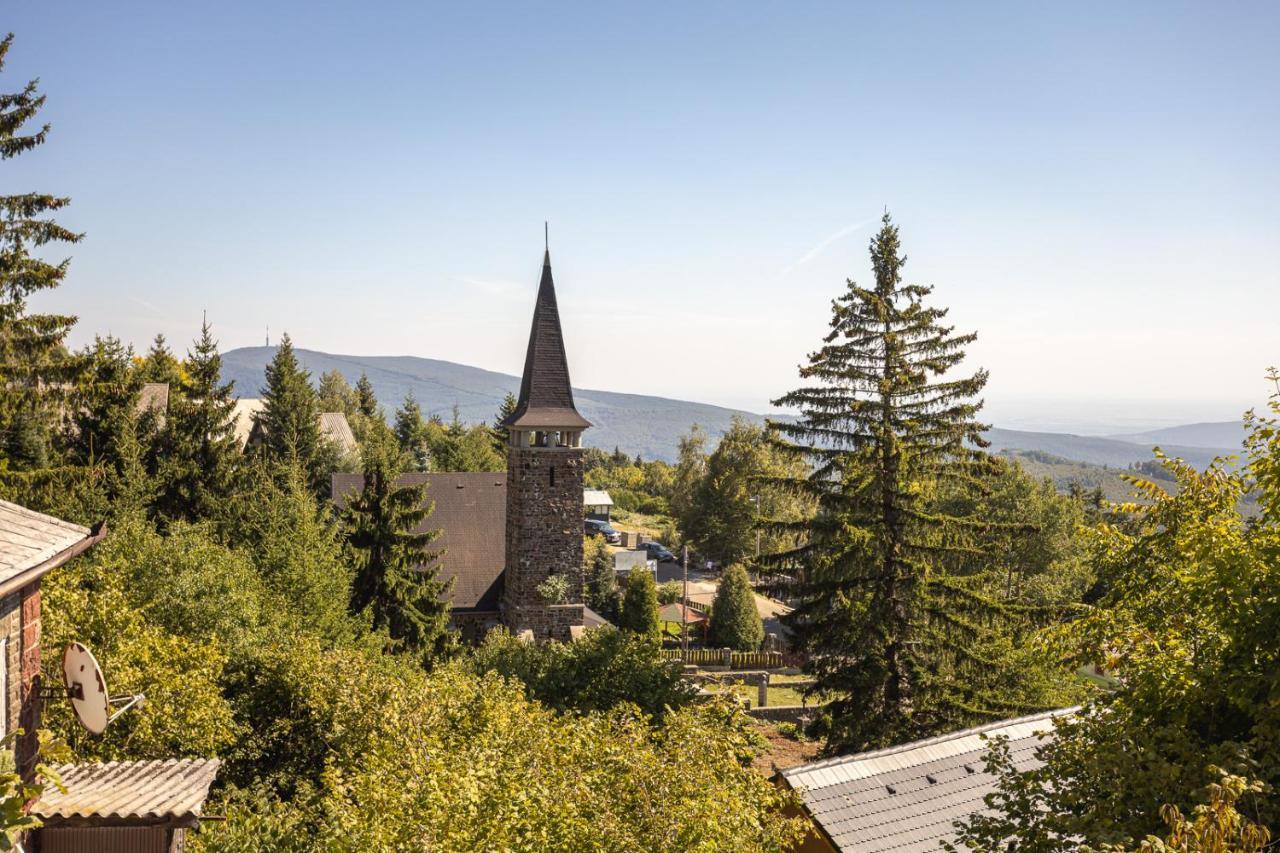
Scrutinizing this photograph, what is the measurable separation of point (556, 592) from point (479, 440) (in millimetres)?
36850

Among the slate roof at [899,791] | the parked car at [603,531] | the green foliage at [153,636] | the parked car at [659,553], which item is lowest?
the parked car at [659,553]

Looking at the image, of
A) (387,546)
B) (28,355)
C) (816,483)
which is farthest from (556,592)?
(28,355)

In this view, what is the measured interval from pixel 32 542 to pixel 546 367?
72.0 feet

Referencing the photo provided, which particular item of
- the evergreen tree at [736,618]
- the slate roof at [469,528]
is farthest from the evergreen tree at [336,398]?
the evergreen tree at [736,618]

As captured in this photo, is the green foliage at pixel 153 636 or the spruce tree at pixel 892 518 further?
the spruce tree at pixel 892 518

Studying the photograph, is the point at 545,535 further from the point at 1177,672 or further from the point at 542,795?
the point at 1177,672

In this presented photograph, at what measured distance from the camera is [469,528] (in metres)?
32.3

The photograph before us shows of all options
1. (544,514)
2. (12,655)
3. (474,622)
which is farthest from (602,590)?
(12,655)

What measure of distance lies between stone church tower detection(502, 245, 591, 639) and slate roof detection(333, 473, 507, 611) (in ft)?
9.71

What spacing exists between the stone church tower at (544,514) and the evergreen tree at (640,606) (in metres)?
8.38

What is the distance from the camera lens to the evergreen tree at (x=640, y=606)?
3616 centimetres

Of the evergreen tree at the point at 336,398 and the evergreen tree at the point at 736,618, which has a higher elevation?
the evergreen tree at the point at 336,398

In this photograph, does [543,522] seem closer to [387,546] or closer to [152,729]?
[387,546]

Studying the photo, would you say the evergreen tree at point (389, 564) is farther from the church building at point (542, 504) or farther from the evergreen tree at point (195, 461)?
the evergreen tree at point (195, 461)
